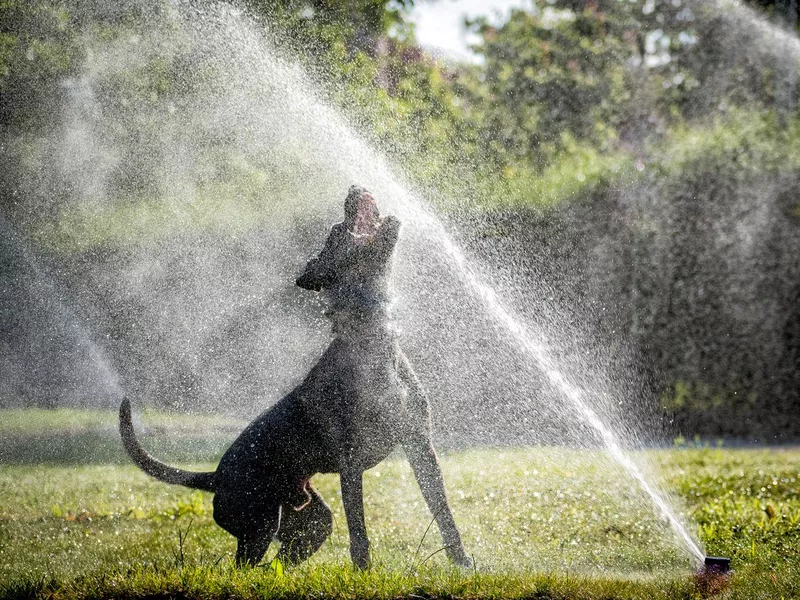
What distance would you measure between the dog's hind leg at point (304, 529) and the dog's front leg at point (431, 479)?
53 cm

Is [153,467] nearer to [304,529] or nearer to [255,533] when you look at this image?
[255,533]

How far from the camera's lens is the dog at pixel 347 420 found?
13.0 feet

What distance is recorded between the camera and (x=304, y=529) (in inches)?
172

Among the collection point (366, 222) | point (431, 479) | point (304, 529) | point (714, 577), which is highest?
point (366, 222)

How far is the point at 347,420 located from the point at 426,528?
6.38ft

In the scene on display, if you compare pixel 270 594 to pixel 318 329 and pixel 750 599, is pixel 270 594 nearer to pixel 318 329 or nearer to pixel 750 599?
pixel 750 599

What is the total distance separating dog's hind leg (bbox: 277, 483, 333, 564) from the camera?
4344 millimetres

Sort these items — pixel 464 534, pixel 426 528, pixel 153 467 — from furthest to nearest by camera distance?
1. pixel 426 528
2. pixel 464 534
3. pixel 153 467

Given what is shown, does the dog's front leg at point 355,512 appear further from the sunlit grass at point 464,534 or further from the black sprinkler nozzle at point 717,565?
the black sprinkler nozzle at point 717,565

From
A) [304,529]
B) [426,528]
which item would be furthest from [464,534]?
[304,529]

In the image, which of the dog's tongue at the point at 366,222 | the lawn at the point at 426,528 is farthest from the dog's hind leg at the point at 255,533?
the dog's tongue at the point at 366,222

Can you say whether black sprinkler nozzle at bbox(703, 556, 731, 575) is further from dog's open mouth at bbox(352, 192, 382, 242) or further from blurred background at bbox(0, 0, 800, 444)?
blurred background at bbox(0, 0, 800, 444)

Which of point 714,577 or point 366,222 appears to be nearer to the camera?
point 714,577

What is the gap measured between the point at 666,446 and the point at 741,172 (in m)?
3.68
